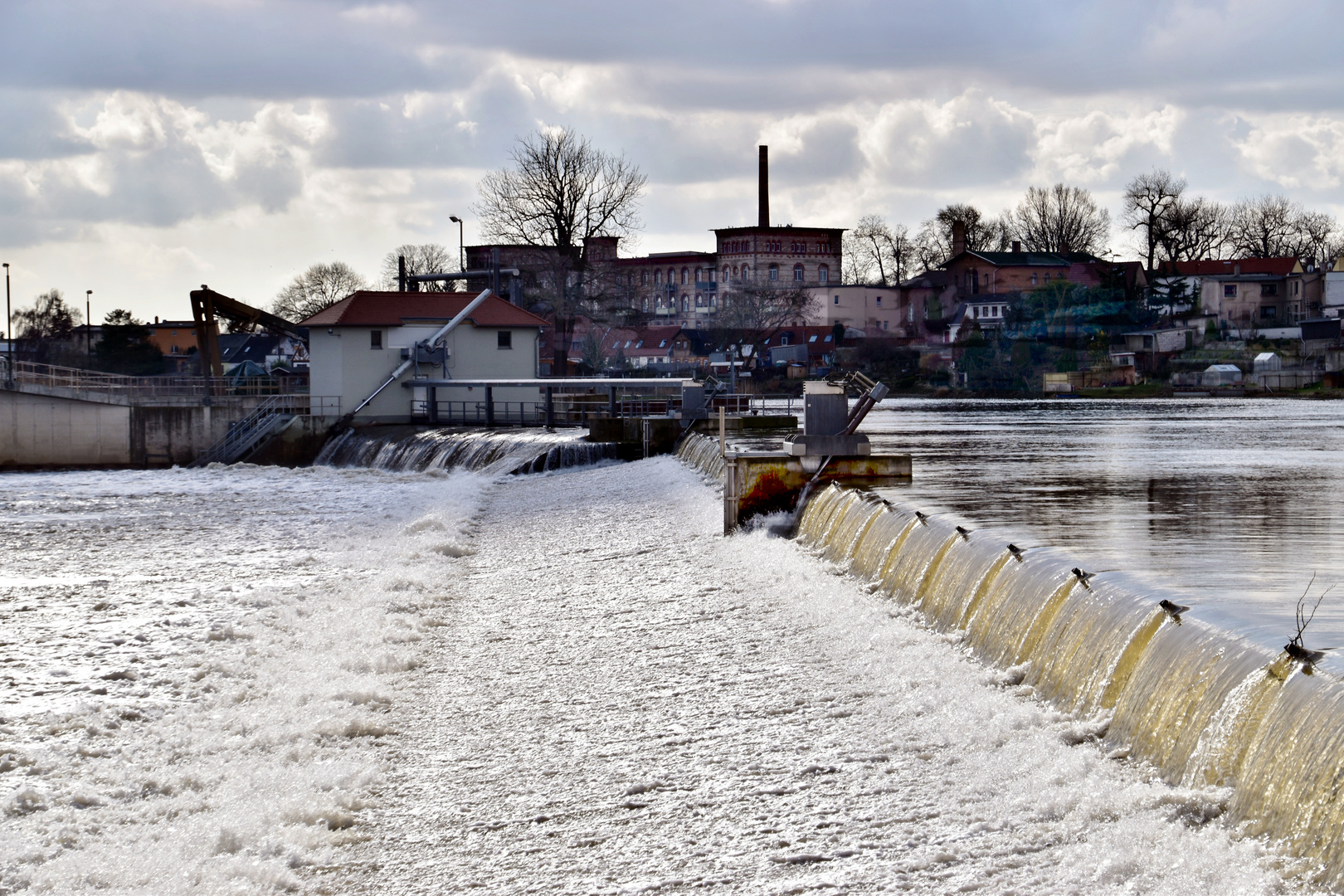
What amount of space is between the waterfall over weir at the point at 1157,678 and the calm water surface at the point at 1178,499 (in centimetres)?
47

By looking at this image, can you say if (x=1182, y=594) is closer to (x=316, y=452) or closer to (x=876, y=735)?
(x=876, y=735)

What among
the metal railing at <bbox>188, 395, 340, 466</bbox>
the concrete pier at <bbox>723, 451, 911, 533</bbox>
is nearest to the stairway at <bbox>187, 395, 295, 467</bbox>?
the metal railing at <bbox>188, 395, 340, 466</bbox>

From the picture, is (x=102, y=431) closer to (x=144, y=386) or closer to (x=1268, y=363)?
(x=144, y=386)

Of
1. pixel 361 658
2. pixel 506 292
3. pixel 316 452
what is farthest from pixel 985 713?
pixel 506 292

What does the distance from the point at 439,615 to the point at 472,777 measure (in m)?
6.23

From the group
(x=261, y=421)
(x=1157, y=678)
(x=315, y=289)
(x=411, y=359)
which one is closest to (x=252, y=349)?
(x=315, y=289)

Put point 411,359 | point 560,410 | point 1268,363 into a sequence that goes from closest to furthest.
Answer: point 560,410 → point 411,359 → point 1268,363

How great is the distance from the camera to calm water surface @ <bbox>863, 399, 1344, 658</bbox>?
416 inches

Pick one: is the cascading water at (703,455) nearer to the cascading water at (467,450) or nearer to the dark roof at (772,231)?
the cascading water at (467,450)

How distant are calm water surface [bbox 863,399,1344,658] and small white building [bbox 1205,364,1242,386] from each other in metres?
35.1

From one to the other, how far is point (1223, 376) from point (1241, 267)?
23.6 m

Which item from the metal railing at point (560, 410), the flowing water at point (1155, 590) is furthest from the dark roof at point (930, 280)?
the flowing water at point (1155, 590)

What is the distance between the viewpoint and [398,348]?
44.4 m

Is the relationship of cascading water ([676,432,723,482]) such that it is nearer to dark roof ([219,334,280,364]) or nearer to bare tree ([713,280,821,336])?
bare tree ([713,280,821,336])
